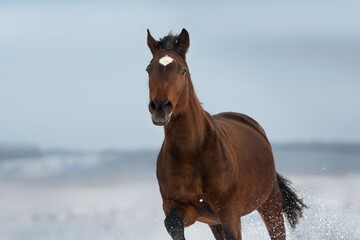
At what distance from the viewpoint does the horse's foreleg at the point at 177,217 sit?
672cm

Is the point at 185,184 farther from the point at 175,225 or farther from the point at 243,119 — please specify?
the point at 243,119

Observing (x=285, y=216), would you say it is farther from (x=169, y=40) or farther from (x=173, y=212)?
(x=169, y=40)

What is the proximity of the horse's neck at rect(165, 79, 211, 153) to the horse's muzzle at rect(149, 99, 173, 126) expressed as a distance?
72 cm

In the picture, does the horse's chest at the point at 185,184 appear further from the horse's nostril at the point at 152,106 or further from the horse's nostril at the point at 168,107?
the horse's nostril at the point at 152,106

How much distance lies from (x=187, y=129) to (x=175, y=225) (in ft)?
3.36

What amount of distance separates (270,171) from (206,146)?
183 centimetres

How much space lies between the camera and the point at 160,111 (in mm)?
5953

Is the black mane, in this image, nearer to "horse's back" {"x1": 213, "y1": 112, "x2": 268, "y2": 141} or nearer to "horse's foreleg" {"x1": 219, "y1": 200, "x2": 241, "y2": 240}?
"horse's foreleg" {"x1": 219, "y1": 200, "x2": 241, "y2": 240}

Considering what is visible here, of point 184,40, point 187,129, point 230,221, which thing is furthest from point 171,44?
point 230,221

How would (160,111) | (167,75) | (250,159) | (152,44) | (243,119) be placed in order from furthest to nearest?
(243,119)
(250,159)
(152,44)
(167,75)
(160,111)

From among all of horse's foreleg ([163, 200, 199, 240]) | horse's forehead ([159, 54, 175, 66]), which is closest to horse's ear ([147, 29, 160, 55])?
horse's forehead ([159, 54, 175, 66])

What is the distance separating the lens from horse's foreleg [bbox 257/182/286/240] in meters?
9.00

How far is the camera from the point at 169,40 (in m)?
6.85

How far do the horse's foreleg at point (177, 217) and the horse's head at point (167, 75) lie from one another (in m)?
1.05
